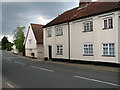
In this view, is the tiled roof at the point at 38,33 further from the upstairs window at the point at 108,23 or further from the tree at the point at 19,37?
the upstairs window at the point at 108,23

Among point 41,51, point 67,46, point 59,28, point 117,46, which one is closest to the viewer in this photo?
point 117,46

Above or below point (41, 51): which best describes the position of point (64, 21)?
above

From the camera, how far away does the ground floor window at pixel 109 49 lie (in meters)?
13.8

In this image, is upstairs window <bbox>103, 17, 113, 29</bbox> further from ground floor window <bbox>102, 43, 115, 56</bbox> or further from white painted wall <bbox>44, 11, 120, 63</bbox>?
ground floor window <bbox>102, 43, 115, 56</bbox>

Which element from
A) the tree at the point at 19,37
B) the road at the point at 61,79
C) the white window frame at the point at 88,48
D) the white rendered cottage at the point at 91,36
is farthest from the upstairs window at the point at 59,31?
the tree at the point at 19,37

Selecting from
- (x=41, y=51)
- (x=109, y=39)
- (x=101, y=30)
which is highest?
(x=101, y=30)

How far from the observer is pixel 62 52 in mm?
20375

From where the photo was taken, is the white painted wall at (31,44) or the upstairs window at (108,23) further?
the white painted wall at (31,44)

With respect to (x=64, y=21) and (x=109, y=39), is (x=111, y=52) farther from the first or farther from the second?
(x=64, y=21)

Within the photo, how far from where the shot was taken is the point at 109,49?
553 inches

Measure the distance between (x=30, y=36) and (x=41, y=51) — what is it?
5.97 metres

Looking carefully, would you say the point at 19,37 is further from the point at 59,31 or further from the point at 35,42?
the point at 59,31

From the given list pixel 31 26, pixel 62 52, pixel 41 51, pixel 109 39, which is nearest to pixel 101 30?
pixel 109 39

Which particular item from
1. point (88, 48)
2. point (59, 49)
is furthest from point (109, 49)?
point (59, 49)
